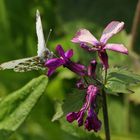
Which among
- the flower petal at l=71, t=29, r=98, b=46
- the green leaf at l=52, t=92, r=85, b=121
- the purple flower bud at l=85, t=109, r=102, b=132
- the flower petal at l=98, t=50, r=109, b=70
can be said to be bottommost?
the purple flower bud at l=85, t=109, r=102, b=132

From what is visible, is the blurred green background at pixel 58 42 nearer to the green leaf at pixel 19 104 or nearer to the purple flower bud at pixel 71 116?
the green leaf at pixel 19 104

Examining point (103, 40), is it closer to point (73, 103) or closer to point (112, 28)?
point (112, 28)

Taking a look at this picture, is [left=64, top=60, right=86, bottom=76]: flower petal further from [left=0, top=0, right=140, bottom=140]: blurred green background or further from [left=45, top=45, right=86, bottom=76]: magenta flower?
[left=0, top=0, right=140, bottom=140]: blurred green background

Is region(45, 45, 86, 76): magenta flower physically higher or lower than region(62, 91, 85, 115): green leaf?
higher

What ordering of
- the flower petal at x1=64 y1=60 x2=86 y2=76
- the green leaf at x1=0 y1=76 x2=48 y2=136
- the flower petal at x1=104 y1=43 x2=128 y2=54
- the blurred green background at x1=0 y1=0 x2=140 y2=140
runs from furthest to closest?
the blurred green background at x1=0 y1=0 x2=140 y2=140, the green leaf at x1=0 y1=76 x2=48 y2=136, the flower petal at x1=64 y1=60 x2=86 y2=76, the flower petal at x1=104 y1=43 x2=128 y2=54

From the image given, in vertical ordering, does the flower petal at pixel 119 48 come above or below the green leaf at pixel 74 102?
Answer: above

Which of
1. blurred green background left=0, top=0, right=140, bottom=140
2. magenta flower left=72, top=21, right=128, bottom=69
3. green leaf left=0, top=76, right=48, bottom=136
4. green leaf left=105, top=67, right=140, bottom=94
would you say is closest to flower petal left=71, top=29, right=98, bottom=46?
magenta flower left=72, top=21, right=128, bottom=69

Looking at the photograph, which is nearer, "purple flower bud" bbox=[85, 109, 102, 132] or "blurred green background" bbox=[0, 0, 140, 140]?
"purple flower bud" bbox=[85, 109, 102, 132]

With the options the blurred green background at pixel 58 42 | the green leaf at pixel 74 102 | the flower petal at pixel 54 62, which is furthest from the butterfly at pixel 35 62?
the blurred green background at pixel 58 42
